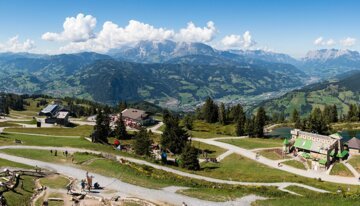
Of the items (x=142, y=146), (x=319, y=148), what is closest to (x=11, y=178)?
(x=142, y=146)

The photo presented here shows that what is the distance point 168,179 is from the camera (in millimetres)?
62469

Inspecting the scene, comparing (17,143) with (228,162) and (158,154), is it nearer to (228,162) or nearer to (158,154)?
(158,154)

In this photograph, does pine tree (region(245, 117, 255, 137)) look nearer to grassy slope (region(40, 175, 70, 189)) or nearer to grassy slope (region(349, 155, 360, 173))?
grassy slope (region(349, 155, 360, 173))

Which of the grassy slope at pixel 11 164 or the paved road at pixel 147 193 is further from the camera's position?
the grassy slope at pixel 11 164

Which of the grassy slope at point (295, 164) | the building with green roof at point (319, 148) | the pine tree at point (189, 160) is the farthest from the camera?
the building with green roof at point (319, 148)

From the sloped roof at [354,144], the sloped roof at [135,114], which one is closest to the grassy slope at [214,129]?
the sloped roof at [135,114]

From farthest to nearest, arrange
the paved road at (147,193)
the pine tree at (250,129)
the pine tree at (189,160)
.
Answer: the pine tree at (250,129), the pine tree at (189,160), the paved road at (147,193)

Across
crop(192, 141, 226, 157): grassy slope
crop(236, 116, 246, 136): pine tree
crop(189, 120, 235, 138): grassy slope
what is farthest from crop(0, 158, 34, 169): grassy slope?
crop(236, 116, 246, 136): pine tree

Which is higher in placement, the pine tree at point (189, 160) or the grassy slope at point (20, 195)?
the grassy slope at point (20, 195)

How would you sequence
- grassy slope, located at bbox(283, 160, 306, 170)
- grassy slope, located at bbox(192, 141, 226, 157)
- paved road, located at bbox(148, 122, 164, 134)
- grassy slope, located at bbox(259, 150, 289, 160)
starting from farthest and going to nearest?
paved road, located at bbox(148, 122, 164, 134), grassy slope, located at bbox(192, 141, 226, 157), grassy slope, located at bbox(259, 150, 289, 160), grassy slope, located at bbox(283, 160, 306, 170)

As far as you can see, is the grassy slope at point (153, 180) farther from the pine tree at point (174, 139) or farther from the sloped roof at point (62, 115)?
the sloped roof at point (62, 115)

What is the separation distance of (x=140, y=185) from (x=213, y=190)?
11.6 m

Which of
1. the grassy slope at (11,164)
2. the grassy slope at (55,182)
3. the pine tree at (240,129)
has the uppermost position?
the grassy slope at (11,164)

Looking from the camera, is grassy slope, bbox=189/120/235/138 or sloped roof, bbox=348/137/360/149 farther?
A: grassy slope, bbox=189/120/235/138
